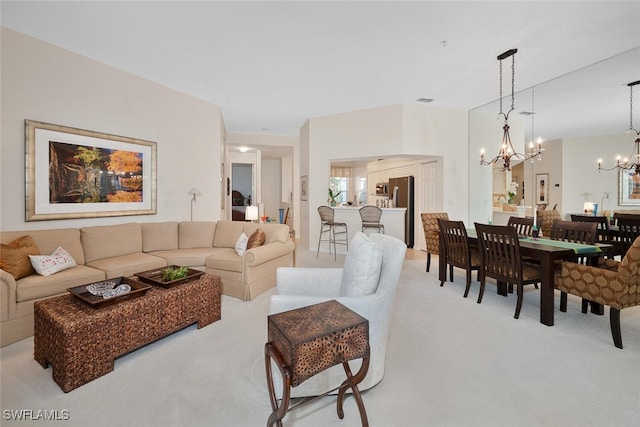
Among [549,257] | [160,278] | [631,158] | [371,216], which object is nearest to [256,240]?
[160,278]

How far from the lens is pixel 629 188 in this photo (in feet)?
13.9

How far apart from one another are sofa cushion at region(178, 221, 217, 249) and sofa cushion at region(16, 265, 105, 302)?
1.40m

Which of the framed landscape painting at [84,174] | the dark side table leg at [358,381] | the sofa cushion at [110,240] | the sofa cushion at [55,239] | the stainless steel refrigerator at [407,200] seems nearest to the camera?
the dark side table leg at [358,381]

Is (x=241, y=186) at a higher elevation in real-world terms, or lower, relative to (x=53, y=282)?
higher

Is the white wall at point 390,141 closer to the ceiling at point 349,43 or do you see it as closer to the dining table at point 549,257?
the ceiling at point 349,43

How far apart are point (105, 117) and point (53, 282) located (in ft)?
7.63

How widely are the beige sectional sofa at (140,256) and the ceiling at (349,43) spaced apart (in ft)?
7.17

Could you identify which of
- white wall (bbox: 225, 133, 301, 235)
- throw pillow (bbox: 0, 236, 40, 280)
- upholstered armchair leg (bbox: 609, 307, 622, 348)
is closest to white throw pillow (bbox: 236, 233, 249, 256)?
throw pillow (bbox: 0, 236, 40, 280)

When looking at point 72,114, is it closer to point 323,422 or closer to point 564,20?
point 323,422

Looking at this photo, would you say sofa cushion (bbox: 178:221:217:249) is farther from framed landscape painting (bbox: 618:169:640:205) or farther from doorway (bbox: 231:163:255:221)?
framed landscape painting (bbox: 618:169:640:205)

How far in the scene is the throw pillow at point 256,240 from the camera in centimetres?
393

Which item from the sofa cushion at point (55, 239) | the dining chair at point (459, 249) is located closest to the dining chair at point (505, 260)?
the dining chair at point (459, 249)

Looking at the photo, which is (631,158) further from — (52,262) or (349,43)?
(52,262)

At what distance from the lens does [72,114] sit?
3613 mm
